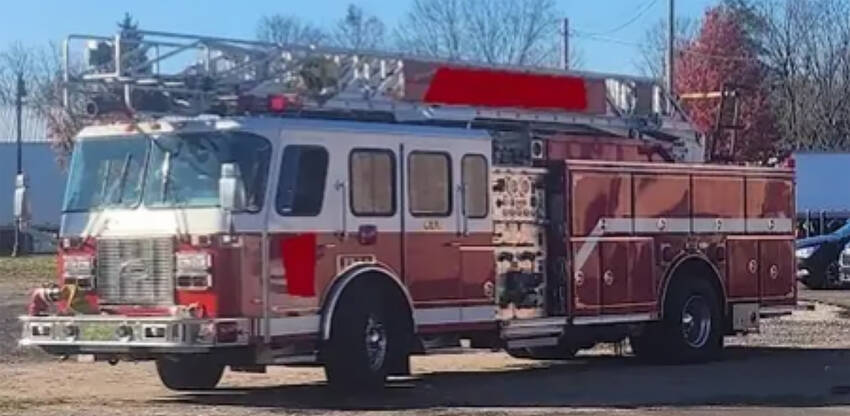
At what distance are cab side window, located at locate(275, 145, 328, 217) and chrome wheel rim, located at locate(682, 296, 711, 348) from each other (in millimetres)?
5675

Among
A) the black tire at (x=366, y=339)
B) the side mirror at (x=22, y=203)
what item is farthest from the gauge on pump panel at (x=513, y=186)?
the side mirror at (x=22, y=203)

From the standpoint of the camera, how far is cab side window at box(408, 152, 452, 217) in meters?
17.0

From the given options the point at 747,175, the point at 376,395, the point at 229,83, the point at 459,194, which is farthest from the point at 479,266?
the point at 747,175

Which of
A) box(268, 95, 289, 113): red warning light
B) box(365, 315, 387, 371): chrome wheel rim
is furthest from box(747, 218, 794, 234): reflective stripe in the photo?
box(268, 95, 289, 113): red warning light

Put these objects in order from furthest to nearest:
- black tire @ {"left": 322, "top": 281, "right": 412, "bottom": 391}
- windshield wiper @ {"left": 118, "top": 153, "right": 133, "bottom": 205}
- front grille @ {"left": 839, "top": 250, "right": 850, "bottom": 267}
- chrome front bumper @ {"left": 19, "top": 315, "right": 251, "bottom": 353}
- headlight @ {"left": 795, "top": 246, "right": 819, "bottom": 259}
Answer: headlight @ {"left": 795, "top": 246, "right": 819, "bottom": 259}, front grille @ {"left": 839, "top": 250, "right": 850, "bottom": 267}, windshield wiper @ {"left": 118, "top": 153, "right": 133, "bottom": 205}, black tire @ {"left": 322, "top": 281, "right": 412, "bottom": 391}, chrome front bumper @ {"left": 19, "top": 315, "right": 251, "bottom": 353}

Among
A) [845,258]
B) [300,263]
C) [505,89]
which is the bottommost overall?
[845,258]

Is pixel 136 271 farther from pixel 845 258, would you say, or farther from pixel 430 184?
pixel 845 258

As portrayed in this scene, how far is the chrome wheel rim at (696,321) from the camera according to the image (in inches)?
797

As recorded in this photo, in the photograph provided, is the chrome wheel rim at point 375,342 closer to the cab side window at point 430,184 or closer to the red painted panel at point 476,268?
the cab side window at point 430,184

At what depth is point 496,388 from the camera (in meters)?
17.5

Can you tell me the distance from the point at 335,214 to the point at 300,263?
61 cm

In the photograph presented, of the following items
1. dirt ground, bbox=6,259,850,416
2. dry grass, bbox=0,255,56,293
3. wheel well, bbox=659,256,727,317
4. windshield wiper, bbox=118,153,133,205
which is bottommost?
dry grass, bbox=0,255,56,293

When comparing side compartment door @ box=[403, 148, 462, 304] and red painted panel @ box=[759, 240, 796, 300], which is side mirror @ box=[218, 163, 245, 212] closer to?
side compartment door @ box=[403, 148, 462, 304]

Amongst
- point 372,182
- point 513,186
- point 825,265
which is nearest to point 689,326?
point 513,186
